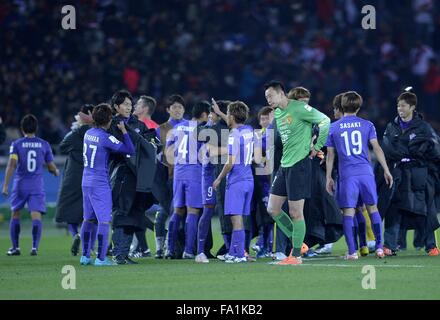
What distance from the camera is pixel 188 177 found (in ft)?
49.6

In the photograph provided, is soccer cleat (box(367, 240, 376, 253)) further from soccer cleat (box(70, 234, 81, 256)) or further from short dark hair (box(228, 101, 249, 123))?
soccer cleat (box(70, 234, 81, 256))

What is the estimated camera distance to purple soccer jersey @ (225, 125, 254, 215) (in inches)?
552

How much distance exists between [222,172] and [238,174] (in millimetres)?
256

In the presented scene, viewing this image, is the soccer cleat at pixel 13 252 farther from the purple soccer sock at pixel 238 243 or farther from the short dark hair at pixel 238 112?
the short dark hair at pixel 238 112

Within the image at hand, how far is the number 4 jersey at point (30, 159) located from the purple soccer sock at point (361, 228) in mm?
4955

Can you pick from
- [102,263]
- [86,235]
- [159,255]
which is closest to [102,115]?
[86,235]

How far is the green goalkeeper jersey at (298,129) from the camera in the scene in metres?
13.3

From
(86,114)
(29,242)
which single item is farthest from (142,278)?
(29,242)

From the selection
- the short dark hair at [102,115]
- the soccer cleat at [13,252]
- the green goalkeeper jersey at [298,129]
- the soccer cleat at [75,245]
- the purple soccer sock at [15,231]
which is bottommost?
the soccer cleat at [13,252]

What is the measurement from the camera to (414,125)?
15.4 m

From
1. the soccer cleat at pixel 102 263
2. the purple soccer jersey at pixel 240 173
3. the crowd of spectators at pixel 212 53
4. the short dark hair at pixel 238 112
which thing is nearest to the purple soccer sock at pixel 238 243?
the purple soccer jersey at pixel 240 173

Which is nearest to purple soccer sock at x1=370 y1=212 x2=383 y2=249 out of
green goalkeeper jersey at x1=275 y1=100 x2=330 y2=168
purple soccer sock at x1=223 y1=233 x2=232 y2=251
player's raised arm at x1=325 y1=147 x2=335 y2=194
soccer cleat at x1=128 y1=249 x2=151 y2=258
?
player's raised arm at x1=325 y1=147 x2=335 y2=194

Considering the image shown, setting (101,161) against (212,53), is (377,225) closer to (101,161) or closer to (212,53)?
(101,161)

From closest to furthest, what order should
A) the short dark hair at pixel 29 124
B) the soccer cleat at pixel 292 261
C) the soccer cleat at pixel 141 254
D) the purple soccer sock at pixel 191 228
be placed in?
the soccer cleat at pixel 292 261 < the purple soccer sock at pixel 191 228 < the soccer cleat at pixel 141 254 < the short dark hair at pixel 29 124
